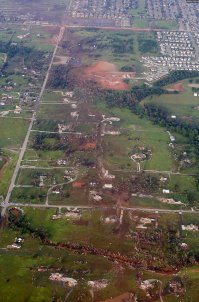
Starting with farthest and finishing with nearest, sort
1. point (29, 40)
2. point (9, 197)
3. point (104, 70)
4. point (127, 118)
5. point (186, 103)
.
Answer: point (29, 40) → point (104, 70) → point (186, 103) → point (127, 118) → point (9, 197)

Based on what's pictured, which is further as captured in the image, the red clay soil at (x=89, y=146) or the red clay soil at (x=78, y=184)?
the red clay soil at (x=89, y=146)

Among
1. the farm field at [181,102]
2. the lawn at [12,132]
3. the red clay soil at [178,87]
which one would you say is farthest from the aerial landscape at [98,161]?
the red clay soil at [178,87]

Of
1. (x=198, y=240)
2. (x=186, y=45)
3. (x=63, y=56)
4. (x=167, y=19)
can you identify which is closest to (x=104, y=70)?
(x=63, y=56)

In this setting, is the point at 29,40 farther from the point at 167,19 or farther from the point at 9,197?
the point at 9,197

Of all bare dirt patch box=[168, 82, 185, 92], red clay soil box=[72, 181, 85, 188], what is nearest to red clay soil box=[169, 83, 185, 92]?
bare dirt patch box=[168, 82, 185, 92]

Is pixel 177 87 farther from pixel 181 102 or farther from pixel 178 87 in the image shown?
pixel 181 102

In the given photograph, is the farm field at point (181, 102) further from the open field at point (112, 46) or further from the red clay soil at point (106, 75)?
the open field at point (112, 46)

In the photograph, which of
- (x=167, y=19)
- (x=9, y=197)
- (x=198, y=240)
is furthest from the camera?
(x=167, y=19)
